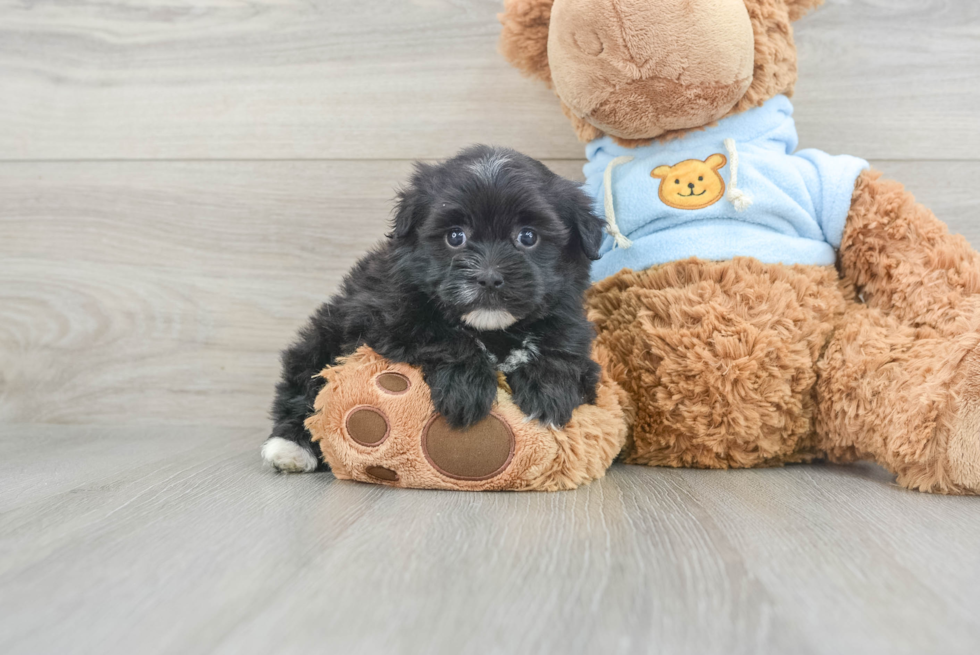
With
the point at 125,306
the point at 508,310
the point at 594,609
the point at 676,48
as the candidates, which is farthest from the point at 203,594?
the point at 125,306

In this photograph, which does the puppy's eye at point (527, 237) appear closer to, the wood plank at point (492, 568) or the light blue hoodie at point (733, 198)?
the light blue hoodie at point (733, 198)

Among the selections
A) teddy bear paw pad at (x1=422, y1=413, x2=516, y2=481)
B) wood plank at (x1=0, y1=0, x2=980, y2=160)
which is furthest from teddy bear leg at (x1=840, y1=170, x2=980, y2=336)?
teddy bear paw pad at (x1=422, y1=413, x2=516, y2=481)

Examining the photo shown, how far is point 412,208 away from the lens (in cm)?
121

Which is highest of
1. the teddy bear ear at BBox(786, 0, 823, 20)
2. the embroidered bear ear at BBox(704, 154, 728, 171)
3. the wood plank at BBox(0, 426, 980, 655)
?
the teddy bear ear at BBox(786, 0, 823, 20)

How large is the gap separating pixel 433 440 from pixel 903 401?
788mm

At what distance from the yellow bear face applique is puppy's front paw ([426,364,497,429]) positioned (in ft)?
1.82

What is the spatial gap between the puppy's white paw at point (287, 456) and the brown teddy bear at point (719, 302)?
0.45 feet

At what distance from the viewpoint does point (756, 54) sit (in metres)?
1.38

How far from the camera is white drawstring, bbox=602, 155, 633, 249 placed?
4.72 ft

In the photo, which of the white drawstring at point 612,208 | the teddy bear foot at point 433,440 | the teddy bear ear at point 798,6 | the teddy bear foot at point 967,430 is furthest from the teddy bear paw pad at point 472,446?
the teddy bear ear at point 798,6

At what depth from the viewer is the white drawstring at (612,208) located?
1439 mm

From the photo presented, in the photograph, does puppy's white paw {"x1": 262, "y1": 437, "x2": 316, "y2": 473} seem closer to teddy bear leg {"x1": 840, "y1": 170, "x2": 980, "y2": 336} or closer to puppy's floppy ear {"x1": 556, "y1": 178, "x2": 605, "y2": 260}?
puppy's floppy ear {"x1": 556, "y1": 178, "x2": 605, "y2": 260}

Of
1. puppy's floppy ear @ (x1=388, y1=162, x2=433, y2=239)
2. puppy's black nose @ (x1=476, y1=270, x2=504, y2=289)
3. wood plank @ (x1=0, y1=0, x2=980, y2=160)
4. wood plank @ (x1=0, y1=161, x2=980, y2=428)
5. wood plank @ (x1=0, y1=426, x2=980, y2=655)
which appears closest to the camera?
wood plank @ (x1=0, y1=426, x2=980, y2=655)

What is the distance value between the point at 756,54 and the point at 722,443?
76 cm
